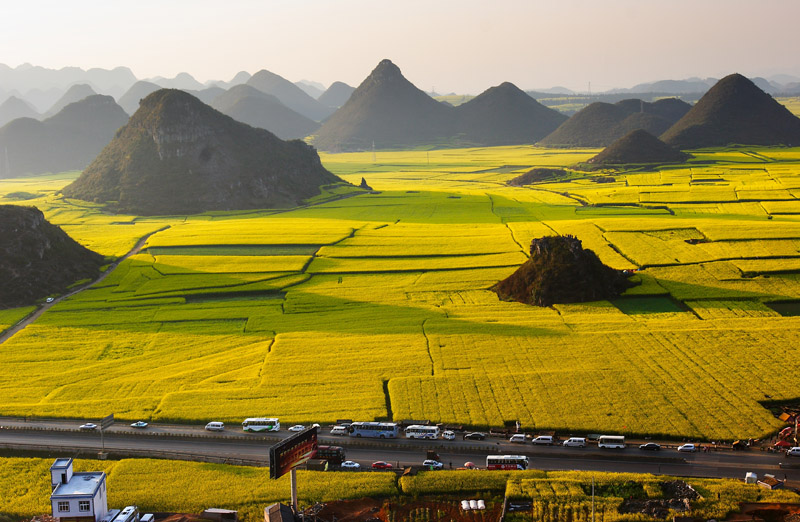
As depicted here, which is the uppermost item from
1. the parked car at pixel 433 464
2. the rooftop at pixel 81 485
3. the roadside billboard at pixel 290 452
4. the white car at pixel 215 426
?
the roadside billboard at pixel 290 452

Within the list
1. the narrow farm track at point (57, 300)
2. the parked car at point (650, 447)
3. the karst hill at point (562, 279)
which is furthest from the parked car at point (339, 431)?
the narrow farm track at point (57, 300)

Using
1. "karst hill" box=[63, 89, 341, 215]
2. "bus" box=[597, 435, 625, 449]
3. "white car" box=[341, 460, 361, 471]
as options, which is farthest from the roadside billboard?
"karst hill" box=[63, 89, 341, 215]

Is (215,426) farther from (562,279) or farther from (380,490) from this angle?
(562,279)

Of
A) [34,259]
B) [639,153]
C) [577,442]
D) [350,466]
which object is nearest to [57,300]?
[34,259]

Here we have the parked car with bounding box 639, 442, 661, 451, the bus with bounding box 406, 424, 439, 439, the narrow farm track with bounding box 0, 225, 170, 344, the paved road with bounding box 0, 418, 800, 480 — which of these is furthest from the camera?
the narrow farm track with bounding box 0, 225, 170, 344

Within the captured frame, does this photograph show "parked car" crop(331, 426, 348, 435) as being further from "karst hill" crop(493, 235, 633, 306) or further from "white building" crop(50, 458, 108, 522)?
"karst hill" crop(493, 235, 633, 306)

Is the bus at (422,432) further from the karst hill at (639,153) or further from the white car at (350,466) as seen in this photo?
the karst hill at (639,153)
